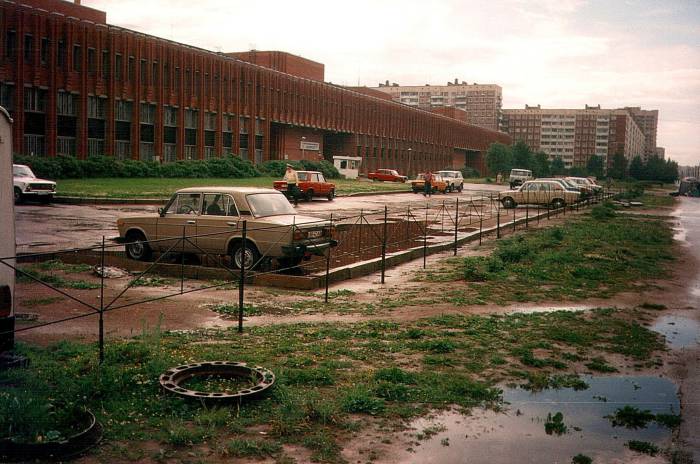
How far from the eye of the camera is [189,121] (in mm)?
59844

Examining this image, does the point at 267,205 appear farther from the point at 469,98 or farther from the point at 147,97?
the point at 469,98

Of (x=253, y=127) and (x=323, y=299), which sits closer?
(x=323, y=299)

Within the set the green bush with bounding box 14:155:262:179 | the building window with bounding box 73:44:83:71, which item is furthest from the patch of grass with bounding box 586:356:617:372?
the building window with bounding box 73:44:83:71

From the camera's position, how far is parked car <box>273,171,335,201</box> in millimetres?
37375

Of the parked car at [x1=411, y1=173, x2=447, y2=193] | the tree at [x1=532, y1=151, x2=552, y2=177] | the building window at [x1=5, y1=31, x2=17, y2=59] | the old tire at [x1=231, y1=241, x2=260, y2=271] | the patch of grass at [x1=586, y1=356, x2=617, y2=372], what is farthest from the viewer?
the tree at [x1=532, y1=151, x2=552, y2=177]

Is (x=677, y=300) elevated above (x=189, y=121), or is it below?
below

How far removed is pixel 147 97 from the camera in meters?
55.2

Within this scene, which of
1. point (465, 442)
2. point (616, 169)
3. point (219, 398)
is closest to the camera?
point (465, 442)

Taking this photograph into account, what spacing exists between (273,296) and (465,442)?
6.47 m

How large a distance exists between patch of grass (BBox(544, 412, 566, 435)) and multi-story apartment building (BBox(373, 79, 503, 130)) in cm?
17922

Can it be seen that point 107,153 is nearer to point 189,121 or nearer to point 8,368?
point 189,121

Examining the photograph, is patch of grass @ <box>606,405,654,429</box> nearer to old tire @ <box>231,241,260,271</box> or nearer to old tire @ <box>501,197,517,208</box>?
old tire @ <box>231,241,260,271</box>

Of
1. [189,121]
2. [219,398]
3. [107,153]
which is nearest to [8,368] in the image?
[219,398]

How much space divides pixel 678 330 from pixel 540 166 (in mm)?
112737
